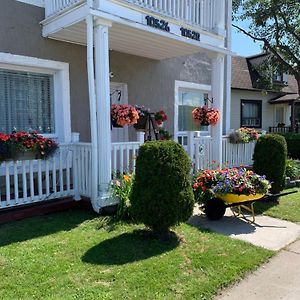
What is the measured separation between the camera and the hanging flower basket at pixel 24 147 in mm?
5266

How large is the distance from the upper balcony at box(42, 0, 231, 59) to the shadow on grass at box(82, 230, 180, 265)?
3551mm

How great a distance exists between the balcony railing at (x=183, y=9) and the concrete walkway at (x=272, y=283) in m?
4.66

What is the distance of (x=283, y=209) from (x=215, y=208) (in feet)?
5.63

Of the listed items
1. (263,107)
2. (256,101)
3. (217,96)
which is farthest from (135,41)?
(263,107)

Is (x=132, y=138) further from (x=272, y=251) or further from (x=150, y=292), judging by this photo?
(x=150, y=292)

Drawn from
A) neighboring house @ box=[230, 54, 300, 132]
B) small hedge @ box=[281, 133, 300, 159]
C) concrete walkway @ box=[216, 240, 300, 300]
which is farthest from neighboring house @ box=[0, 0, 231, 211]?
neighboring house @ box=[230, 54, 300, 132]

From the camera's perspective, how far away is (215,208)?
583 centimetres

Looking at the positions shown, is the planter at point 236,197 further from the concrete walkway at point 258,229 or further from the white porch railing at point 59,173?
the white porch railing at point 59,173

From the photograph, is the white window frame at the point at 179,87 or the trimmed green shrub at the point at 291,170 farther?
the white window frame at the point at 179,87

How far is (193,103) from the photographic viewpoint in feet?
34.3

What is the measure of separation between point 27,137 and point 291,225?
4598mm

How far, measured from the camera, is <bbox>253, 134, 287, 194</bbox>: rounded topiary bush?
7066 millimetres

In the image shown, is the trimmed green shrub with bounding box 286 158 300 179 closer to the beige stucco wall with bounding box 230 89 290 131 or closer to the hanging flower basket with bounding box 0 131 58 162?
the hanging flower basket with bounding box 0 131 58 162

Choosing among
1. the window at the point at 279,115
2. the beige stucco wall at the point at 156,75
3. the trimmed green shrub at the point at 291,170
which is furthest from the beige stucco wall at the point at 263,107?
the trimmed green shrub at the point at 291,170
